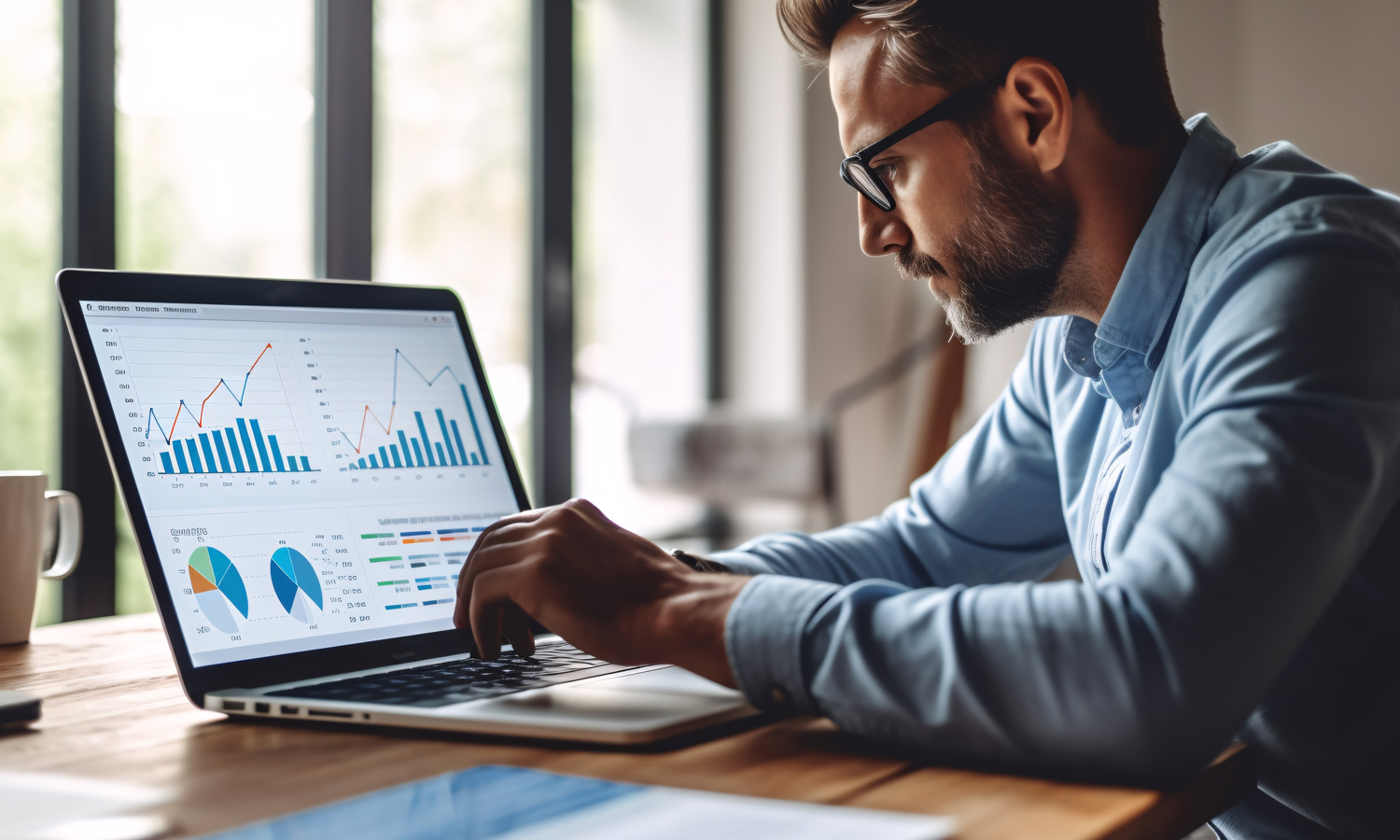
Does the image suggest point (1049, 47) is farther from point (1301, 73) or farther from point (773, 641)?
point (1301, 73)

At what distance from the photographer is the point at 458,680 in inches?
29.6

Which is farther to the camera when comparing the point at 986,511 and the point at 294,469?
the point at 986,511

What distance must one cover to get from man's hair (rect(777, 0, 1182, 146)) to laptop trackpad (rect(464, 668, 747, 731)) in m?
0.57

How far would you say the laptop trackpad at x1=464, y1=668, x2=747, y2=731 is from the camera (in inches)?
24.6

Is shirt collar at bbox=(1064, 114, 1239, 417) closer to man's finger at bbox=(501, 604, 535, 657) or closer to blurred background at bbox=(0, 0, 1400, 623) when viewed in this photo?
man's finger at bbox=(501, 604, 535, 657)

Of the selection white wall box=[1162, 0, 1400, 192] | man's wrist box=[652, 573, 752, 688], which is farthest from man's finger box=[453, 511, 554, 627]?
white wall box=[1162, 0, 1400, 192]

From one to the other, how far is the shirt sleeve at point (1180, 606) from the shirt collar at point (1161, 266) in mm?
183

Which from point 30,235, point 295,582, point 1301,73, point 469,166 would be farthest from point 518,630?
point 1301,73

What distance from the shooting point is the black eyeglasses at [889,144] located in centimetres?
96

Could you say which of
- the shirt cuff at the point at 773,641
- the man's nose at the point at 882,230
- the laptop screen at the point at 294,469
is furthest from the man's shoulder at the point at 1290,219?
the laptop screen at the point at 294,469

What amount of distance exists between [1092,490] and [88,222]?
1.30m

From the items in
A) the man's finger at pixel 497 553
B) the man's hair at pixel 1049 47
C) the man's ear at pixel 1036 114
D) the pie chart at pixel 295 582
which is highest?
the man's hair at pixel 1049 47

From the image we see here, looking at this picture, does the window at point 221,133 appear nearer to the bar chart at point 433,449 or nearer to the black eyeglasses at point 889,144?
the bar chart at point 433,449

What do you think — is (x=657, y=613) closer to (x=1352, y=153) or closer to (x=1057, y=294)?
(x=1057, y=294)
